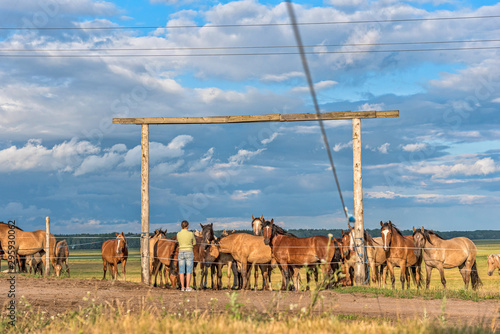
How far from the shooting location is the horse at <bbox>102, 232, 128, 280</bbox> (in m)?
21.9

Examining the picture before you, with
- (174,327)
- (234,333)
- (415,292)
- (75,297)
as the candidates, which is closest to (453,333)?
(234,333)

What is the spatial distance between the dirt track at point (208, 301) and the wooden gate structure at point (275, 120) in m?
2.28

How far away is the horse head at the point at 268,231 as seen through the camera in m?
18.8

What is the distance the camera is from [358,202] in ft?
61.7

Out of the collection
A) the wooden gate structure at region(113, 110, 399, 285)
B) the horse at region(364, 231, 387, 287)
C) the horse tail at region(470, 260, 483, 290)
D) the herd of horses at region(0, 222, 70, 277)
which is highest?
the wooden gate structure at region(113, 110, 399, 285)

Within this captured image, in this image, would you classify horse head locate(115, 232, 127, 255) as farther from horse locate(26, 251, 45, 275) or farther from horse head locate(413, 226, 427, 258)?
horse head locate(413, 226, 427, 258)

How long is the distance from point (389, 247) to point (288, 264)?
378cm

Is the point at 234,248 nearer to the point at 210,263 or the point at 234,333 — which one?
the point at 210,263

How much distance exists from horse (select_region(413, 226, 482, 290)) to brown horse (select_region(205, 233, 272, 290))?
5941 millimetres

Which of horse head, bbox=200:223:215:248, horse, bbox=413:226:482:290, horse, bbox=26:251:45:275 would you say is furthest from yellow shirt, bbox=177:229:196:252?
horse, bbox=26:251:45:275

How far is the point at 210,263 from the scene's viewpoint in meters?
19.7

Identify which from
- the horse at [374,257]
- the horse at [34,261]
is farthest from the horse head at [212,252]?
the horse at [34,261]

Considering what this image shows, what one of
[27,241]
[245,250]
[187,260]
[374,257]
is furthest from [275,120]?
[27,241]

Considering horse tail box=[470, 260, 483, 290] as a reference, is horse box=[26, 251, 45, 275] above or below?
above
